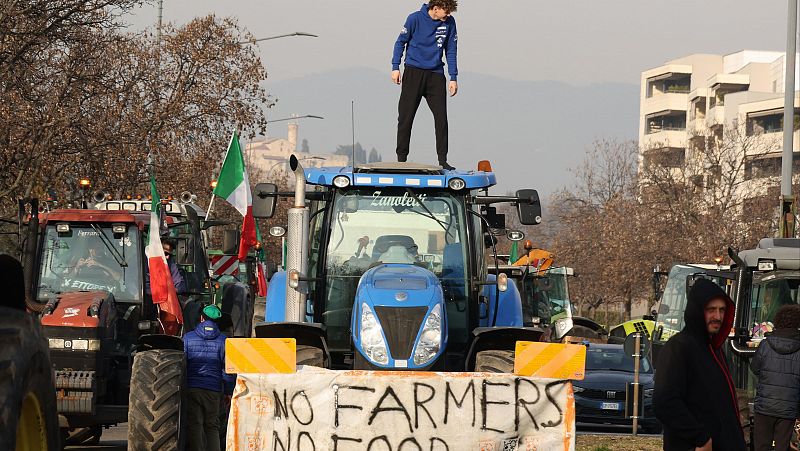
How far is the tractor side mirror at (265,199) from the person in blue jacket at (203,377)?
142 cm

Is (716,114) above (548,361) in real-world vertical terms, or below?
above

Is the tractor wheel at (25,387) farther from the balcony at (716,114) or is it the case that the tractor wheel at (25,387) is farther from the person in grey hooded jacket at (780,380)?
the balcony at (716,114)

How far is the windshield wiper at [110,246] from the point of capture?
14703mm

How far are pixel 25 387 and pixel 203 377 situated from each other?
6.59m

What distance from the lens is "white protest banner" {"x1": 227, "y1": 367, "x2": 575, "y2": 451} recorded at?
9.87 metres

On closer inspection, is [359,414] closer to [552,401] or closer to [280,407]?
[280,407]

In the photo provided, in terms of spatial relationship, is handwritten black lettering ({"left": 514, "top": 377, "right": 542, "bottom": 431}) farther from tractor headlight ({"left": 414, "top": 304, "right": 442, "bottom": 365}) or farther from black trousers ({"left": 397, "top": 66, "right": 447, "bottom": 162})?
black trousers ({"left": 397, "top": 66, "right": 447, "bottom": 162})

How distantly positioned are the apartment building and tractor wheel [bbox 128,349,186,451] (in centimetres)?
5875

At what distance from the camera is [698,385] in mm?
7852

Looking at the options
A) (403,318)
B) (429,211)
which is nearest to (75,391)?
(429,211)

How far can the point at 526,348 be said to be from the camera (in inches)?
396

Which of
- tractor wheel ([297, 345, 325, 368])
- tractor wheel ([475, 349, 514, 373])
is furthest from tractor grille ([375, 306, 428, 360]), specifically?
tractor wheel ([297, 345, 325, 368])

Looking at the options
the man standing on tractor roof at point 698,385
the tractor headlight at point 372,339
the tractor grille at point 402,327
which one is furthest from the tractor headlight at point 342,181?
the man standing on tractor roof at point 698,385

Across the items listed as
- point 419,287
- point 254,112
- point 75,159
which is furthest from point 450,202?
point 254,112
